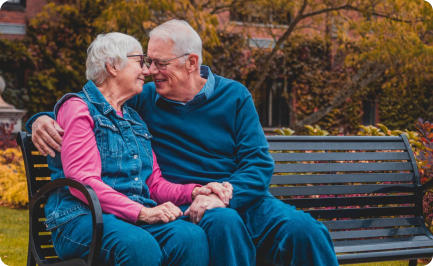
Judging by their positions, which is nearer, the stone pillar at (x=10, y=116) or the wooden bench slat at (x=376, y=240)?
the wooden bench slat at (x=376, y=240)

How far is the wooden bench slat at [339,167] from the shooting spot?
370cm

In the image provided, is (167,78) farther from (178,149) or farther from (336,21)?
(336,21)

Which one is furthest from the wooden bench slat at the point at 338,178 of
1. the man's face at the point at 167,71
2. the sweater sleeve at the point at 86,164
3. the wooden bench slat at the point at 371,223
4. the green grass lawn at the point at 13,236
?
the green grass lawn at the point at 13,236

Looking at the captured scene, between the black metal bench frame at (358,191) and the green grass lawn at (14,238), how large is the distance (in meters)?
0.92

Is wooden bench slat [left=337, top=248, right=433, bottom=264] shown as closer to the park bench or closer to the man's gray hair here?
the park bench

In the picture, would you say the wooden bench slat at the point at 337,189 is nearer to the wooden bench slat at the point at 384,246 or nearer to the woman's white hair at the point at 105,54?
the wooden bench slat at the point at 384,246

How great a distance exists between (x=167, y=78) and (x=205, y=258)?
3.60 ft

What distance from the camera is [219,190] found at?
280 centimetres

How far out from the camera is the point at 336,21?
35.4 ft

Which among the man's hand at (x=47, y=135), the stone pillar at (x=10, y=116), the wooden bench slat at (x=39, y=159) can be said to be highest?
the man's hand at (x=47, y=135)

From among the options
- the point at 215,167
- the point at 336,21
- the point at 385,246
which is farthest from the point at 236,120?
the point at 336,21

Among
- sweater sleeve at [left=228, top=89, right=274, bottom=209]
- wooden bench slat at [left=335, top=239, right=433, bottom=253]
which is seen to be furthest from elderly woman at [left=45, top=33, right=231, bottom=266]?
wooden bench slat at [left=335, top=239, right=433, bottom=253]

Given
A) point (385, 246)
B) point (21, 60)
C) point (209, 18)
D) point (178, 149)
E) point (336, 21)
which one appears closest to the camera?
point (178, 149)

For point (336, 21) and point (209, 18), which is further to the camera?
point (336, 21)
